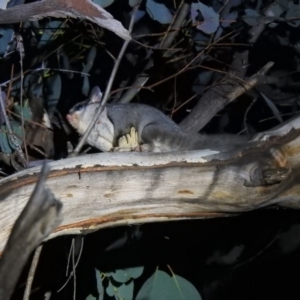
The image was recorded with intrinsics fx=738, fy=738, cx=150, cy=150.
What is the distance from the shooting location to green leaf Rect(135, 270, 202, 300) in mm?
2719

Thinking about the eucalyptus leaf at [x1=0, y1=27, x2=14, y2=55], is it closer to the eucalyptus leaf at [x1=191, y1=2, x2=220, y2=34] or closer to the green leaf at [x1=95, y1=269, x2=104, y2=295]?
the eucalyptus leaf at [x1=191, y1=2, x2=220, y2=34]

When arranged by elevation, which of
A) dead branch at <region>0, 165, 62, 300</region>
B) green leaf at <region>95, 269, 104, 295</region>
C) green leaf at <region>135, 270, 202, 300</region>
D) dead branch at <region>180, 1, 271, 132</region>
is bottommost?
green leaf at <region>95, 269, 104, 295</region>

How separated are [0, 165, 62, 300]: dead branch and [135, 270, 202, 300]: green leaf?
1.57 meters

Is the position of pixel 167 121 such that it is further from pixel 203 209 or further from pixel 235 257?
pixel 235 257

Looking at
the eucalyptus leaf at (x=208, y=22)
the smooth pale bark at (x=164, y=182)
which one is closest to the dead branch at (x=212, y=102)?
the eucalyptus leaf at (x=208, y=22)

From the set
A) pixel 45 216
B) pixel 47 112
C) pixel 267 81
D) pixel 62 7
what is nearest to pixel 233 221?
pixel 267 81

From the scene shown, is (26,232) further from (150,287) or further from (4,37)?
(4,37)

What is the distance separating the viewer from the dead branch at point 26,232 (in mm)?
1152

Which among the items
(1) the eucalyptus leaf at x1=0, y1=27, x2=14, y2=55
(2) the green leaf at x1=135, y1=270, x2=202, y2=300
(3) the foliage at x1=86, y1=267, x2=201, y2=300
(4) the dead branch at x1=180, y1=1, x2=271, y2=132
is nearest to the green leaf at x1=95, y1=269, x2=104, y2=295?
(3) the foliage at x1=86, y1=267, x2=201, y2=300

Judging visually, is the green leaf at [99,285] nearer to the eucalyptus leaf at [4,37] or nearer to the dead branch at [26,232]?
the eucalyptus leaf at [4,37]

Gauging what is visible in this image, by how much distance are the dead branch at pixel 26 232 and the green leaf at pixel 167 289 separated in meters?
1.57

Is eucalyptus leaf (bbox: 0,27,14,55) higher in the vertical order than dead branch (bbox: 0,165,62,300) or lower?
lower

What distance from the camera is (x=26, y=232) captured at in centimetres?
117

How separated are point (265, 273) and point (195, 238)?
1.35 ft
